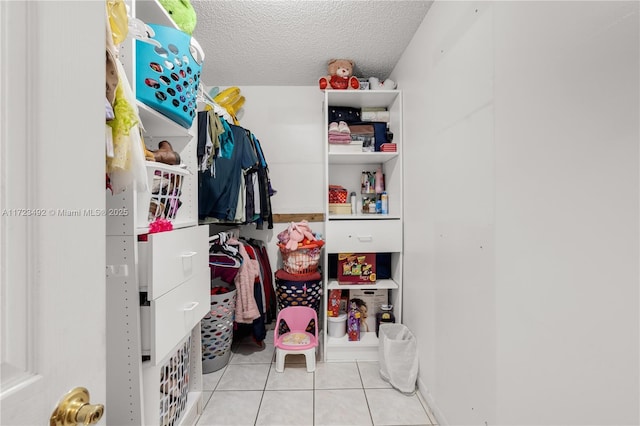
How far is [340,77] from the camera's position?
89.2 inches

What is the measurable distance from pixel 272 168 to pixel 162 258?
1.80m

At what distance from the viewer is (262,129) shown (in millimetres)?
2770

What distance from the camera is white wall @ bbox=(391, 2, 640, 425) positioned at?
2.24ft

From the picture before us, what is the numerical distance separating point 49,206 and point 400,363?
1927 millimetres

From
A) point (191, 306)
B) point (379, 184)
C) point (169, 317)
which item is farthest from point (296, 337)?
point (379, 184)

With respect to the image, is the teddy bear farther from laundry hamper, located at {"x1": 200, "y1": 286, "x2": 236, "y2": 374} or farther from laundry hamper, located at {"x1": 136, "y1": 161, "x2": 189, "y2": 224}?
laundry hamper, located at {"x1": 200, "y1": 286, "x2": 236, "y2": 374}

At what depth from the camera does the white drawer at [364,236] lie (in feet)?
7.17

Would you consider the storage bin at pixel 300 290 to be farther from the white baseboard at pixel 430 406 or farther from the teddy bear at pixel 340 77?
the teddy bear at pixel 340 77

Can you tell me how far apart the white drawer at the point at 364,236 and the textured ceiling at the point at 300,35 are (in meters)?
1.26

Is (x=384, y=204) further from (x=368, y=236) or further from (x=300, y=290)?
(x=300, y=290)

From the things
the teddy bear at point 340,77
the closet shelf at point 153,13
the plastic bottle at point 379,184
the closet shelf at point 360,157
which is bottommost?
the plastic bottle at point 379,184

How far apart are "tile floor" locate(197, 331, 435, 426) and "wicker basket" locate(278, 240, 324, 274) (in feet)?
2.16

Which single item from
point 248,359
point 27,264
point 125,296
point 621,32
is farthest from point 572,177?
point 248,359

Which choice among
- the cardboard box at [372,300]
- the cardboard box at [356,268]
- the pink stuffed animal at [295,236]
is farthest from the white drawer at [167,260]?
the cardboard box at [372,300]
